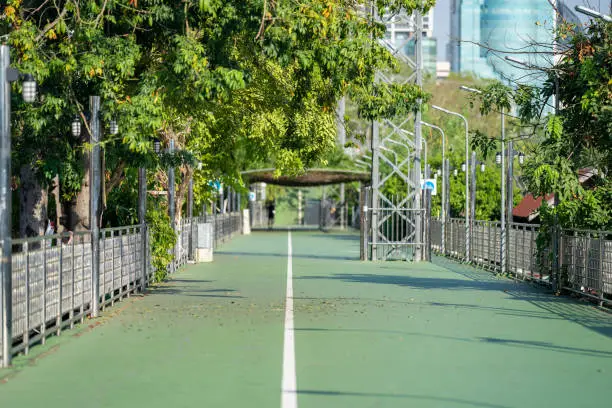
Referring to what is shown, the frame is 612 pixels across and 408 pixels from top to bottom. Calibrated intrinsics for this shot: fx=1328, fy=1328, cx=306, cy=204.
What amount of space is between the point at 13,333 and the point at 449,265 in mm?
27696

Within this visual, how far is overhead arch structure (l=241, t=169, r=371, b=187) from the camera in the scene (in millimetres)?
79000

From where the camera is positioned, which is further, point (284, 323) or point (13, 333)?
point (284, 323)

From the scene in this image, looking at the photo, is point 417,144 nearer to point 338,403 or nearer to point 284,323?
point 284,323

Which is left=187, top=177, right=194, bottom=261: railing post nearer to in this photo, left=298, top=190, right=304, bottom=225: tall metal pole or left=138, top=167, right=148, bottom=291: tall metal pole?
left=138, top=167, right=148, bottom=291: tall metal pole

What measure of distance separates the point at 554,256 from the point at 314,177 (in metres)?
56.2

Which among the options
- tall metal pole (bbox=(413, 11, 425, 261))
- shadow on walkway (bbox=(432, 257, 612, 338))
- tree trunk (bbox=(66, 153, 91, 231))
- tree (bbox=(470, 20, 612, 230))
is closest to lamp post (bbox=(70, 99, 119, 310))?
tree trunk (bbox=(66, 153, 91, 231))

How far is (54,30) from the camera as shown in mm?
20812

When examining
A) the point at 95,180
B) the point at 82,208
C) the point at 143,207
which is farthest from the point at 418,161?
the point at 95,180

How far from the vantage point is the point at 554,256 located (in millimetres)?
A: 26578

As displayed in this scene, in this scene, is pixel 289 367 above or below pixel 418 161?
below

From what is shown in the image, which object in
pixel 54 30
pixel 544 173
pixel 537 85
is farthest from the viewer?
pixel 537 85

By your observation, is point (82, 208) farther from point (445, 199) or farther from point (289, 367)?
point (445, 199)

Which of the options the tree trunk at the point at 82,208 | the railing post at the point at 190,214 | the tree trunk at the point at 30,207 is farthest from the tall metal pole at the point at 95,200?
the railing post at the point at 190,214

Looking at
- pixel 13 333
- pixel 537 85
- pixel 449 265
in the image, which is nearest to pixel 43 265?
pixel 13 333
